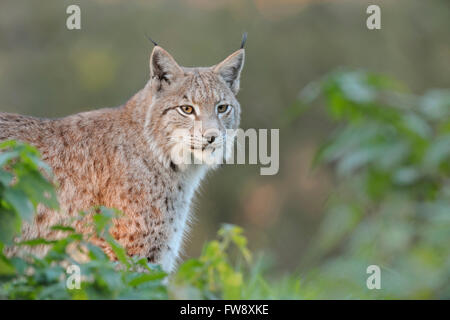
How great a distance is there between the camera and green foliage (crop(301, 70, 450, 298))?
3.10 m

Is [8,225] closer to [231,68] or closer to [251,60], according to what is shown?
[231,68]

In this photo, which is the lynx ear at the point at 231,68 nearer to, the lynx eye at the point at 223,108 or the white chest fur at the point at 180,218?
the lynx eye at the point at 223,108

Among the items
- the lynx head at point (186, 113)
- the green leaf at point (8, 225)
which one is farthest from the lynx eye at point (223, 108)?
the green leaf at point (8, 225)

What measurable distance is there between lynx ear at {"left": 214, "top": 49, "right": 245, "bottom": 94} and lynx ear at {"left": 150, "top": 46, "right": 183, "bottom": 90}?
1.00 feet

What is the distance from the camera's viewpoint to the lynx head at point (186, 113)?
3.84 m

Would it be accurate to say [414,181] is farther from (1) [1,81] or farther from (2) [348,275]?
(1) [1,81]

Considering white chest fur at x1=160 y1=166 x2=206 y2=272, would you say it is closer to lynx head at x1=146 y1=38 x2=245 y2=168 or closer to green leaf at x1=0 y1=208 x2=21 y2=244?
lynx head at x1=146 y1=38 x2=245 y2=168

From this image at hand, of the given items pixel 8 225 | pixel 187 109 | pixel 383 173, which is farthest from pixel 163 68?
pixel 8 225

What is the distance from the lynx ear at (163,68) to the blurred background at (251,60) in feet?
14.3

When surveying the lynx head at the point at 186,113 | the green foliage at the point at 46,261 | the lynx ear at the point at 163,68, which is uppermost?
the lynx ear at the point at 163,68

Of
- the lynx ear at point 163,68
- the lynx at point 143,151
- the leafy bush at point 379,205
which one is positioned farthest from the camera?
the lynx ear at point 163,68

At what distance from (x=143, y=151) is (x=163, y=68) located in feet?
1.79

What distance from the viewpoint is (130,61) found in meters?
8.68
